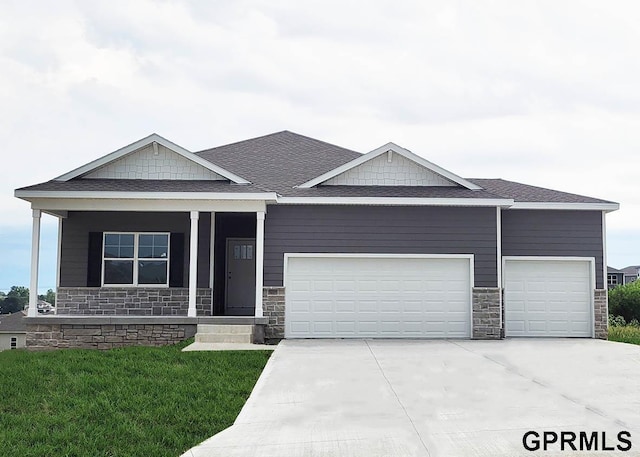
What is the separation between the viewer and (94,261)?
15.5m

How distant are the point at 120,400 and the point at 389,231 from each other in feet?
26.9

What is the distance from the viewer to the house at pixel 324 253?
14188mm

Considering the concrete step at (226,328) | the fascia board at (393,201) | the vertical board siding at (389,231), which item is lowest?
the concrete step at (226,328)

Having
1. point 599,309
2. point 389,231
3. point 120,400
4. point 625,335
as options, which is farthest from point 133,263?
point 625,335

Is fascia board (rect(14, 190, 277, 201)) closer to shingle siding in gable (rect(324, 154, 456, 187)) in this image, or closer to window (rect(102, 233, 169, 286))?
window (rect(102, 233, 169, 286))

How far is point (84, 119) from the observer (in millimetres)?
16969

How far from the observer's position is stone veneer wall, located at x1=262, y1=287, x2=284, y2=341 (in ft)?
47.7

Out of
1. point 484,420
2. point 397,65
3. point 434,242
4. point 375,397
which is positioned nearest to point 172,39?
point 397,65

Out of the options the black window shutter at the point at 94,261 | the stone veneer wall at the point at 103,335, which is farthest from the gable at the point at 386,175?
the black window shutter at the point at 94,261

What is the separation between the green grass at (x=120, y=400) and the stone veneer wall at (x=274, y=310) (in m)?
2.73

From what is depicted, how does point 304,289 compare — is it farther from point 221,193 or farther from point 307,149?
point 307,149

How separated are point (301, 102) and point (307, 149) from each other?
1.62 metres

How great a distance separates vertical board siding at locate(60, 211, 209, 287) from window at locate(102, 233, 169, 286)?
219 millimetres

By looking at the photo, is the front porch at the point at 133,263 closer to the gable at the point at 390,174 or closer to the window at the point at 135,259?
the window at the point at 135,259
